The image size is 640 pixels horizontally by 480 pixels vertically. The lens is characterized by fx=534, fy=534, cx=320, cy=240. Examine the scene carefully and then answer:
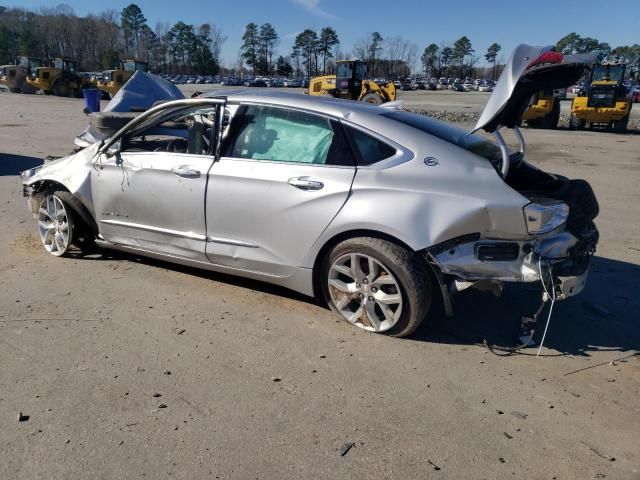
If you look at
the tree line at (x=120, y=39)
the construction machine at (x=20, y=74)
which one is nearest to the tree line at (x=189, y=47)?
the tree line at (x=120, y=39)

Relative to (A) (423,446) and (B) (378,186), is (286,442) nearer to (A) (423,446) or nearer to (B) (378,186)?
(A) (423,446)

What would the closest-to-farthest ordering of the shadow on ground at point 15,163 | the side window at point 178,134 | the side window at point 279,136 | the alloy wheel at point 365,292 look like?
the alloy wheel at point 365,292 → the side window at point 279,136 → the side window at point 178,134 → the shadow on ground at point 15,163

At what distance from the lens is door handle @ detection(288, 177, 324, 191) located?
374 cm

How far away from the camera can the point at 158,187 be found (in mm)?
4375

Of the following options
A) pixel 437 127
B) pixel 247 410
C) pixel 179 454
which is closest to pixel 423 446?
pixel 247 410

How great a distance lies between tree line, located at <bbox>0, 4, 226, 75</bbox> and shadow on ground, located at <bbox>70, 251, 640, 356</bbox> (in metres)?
120

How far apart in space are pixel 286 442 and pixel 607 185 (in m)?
9.24

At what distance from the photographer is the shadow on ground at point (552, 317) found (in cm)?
376

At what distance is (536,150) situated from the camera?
15281mm

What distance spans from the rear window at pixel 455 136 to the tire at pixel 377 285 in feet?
2.87

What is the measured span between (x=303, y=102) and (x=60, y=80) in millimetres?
40968

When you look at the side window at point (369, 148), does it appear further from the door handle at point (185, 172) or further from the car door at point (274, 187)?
the door handle at point (185, 172)

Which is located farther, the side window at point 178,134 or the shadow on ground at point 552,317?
the side window at point 178,134

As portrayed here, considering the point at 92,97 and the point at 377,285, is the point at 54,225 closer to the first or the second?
the point at 377,285
